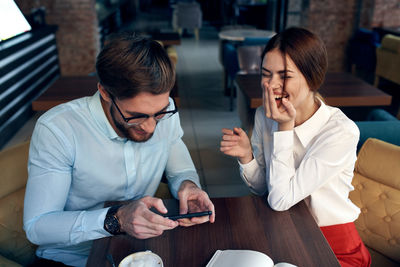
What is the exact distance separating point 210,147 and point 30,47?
2869mm

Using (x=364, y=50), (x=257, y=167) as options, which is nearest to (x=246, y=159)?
(x=257, y=167)

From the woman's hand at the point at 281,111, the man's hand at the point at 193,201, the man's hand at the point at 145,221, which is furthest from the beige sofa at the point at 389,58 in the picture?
the man's hand at the point at 145,221

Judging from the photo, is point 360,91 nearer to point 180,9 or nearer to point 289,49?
point 289,49

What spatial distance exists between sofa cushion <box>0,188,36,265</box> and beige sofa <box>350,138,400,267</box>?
4.79ft

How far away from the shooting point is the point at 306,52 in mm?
1461

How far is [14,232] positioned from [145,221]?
68 cm

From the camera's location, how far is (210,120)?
186 inches

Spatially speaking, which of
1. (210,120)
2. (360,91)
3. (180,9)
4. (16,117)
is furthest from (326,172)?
(180,9)

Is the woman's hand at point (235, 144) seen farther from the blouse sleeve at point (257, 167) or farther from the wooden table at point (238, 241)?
the wooden table at point (238, 241)

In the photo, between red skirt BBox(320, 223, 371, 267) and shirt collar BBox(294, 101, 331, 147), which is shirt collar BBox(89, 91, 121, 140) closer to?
shirt collar BBox(294, 101, 331, 147)

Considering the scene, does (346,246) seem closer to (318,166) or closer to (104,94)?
(318,166)

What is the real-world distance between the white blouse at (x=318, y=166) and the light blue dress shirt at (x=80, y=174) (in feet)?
1.26

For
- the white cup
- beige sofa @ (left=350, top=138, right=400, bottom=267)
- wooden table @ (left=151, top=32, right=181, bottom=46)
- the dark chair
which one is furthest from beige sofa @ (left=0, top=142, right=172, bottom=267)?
the dark chair

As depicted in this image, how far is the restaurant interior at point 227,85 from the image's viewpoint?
160cm
